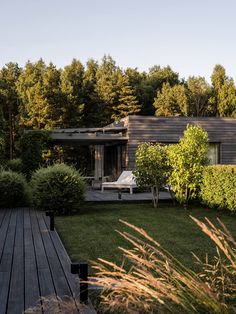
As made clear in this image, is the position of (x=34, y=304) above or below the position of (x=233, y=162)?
below

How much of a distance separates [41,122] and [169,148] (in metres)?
19.9

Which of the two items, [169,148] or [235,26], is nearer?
→ [169,148]

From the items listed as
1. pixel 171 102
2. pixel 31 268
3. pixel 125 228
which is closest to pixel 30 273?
pixel 31 268

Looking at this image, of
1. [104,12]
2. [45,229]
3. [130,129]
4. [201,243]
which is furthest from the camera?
[130,129]

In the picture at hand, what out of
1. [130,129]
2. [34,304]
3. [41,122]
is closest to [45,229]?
[34,304]

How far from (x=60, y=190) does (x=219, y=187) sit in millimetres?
3865

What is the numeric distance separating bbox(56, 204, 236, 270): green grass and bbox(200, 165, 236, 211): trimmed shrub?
265 mm

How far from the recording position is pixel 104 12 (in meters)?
13.1

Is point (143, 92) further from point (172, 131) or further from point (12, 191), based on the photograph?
point (12, 191)

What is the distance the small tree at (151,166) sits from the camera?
11688mm

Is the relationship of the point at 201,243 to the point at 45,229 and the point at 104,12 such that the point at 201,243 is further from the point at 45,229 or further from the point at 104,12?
the point at 104,12

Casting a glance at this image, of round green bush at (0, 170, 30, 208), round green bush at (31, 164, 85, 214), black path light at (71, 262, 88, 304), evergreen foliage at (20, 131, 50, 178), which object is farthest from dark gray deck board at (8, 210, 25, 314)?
evergreen foliage at (20, 131, 50, 178)

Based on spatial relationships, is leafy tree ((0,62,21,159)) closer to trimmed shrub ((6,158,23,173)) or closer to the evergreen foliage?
trimmed shrub ((6,158,23,173))

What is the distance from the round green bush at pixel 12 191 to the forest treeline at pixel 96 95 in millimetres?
17231
